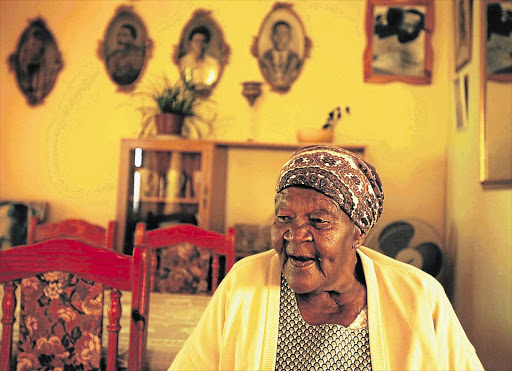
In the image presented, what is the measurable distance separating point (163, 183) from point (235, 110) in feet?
2.63

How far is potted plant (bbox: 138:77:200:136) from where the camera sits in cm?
385

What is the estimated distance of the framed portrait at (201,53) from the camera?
4113 millimetres

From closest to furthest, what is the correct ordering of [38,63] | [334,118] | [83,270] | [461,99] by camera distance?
[83,270] < [461,99] < [334,118] < [38,63]

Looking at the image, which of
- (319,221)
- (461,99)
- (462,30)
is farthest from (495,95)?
(319,221)

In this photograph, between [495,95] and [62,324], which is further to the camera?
[495,95]

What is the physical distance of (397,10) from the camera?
4.03 metres

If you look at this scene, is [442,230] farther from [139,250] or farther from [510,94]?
[139,250]

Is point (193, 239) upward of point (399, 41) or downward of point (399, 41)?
downward

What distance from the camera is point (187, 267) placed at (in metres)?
2.44

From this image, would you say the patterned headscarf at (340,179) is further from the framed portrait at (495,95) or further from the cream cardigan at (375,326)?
the framed portrait at (495,95)

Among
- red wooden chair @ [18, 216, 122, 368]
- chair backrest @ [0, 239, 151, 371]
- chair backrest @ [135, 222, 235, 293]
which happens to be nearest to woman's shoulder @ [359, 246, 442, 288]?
chair backrest @ [0, 239, 151, 371]

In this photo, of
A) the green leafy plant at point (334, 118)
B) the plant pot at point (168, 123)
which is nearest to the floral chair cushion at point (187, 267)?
the plant pot at point (168, 123)

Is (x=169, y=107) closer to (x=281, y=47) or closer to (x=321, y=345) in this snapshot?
(x=281, y=47)

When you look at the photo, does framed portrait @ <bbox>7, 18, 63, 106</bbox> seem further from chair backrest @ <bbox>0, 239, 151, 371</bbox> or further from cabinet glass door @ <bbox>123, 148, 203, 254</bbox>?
chair backrest @ <bbox>0, 239, 151, 371</bbox>
